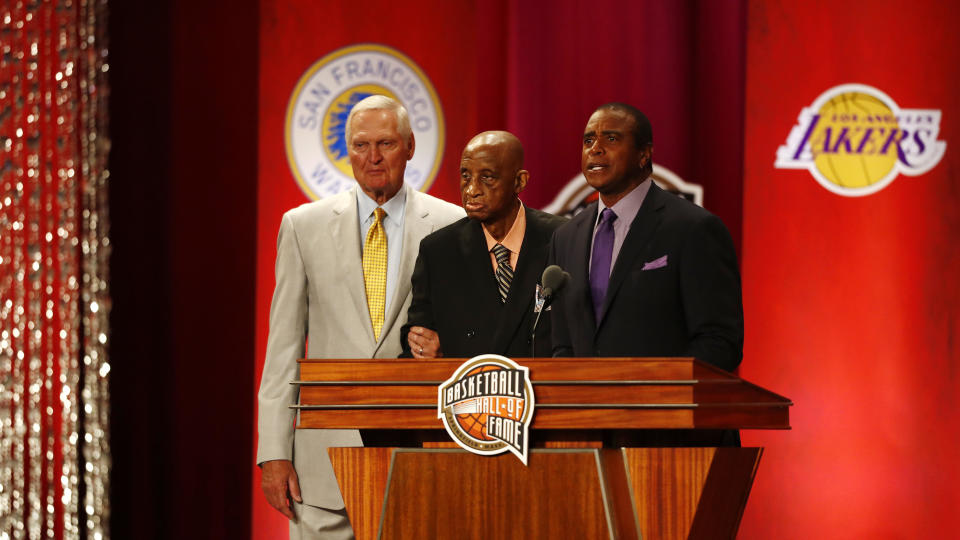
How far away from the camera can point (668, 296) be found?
1.99 meters

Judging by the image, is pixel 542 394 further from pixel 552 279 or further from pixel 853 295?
pixel 853 295

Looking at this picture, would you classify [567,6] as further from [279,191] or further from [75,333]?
[75,333]

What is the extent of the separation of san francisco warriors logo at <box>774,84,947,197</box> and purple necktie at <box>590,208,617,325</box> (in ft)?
9.48

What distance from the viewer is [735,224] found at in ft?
14.4

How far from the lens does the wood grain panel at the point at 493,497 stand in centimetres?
167

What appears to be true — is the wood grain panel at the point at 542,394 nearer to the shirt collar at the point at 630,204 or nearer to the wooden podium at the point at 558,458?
the wooden podium at the point at 558,458

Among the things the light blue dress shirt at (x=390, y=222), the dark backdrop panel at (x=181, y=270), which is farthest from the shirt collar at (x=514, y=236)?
the dark backdrop panel at (x=181, y=270)

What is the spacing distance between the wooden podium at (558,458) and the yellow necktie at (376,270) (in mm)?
723

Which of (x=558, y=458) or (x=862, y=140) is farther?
(x=862, y=140)

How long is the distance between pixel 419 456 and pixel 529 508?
19 centimetres

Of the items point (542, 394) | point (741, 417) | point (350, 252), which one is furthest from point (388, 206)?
point (741, 417)

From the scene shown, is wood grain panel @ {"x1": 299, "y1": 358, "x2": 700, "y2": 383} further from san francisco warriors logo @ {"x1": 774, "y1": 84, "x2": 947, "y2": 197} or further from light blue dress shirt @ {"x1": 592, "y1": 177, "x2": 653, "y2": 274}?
san francisco warriors logo @ {"x1": 774, "y1": 84, "x2": 947, "y2": 197}

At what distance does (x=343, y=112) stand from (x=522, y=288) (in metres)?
2.84

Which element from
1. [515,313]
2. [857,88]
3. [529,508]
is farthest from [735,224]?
[529,508]
